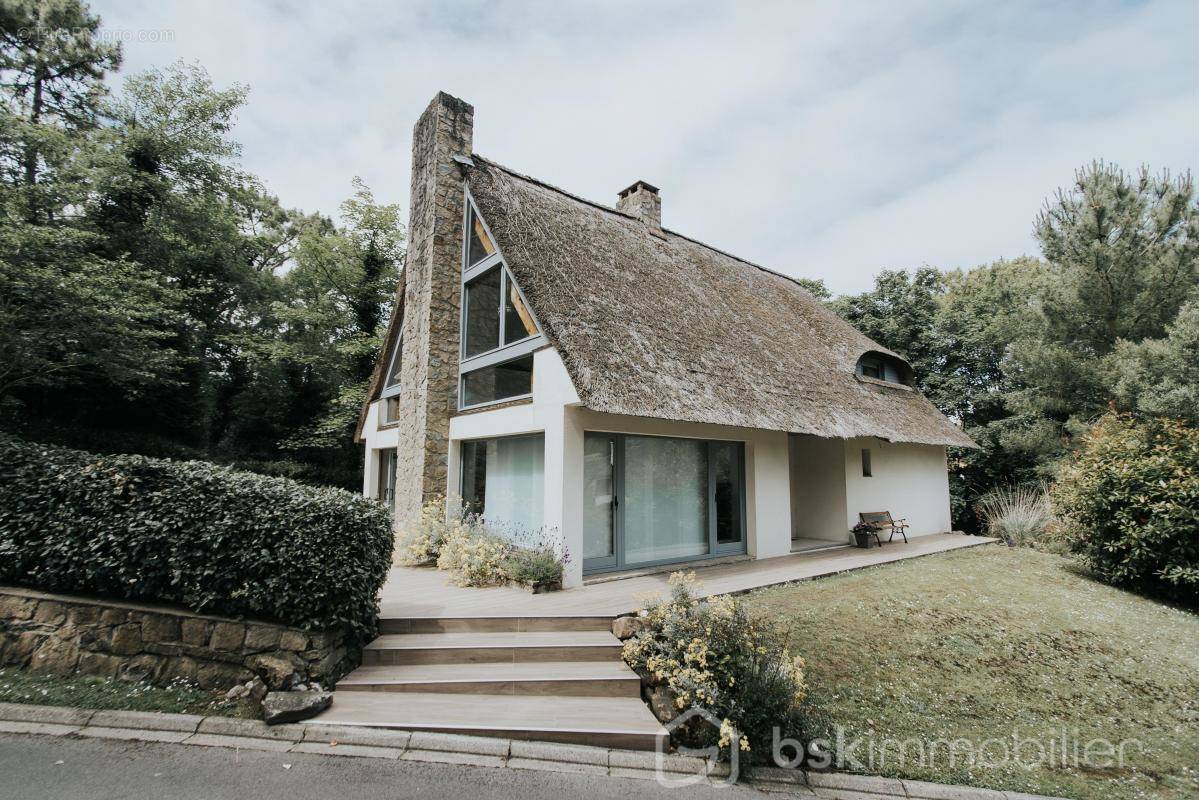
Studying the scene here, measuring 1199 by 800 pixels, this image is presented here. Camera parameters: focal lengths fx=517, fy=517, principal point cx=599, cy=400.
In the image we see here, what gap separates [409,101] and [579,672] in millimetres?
10730

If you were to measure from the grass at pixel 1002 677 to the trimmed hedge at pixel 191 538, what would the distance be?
4147 millimetres

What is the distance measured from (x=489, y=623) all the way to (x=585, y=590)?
1.52m

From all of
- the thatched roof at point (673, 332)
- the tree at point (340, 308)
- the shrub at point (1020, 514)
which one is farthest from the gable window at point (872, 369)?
the tree at point (340, 308)

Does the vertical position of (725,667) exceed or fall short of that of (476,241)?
it falls short

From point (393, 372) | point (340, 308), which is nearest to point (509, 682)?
point (393, 372)

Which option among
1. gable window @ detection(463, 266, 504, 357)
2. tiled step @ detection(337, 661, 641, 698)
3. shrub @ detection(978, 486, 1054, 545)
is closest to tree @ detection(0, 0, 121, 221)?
gable window @ detection(463, 266, 504, 357)

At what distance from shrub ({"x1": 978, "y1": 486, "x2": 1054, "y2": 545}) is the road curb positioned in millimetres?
10360

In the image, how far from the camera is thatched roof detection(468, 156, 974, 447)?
23.1 ft

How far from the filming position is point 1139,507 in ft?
26.5

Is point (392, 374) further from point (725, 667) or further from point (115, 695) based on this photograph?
point (725, 667)

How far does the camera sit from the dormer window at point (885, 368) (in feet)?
42.3

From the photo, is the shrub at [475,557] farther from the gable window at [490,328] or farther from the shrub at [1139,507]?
the shrub at [1139,507]

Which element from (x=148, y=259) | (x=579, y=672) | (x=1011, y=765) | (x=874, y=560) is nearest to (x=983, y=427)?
(x=874, y=560)

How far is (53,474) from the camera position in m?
4.70
